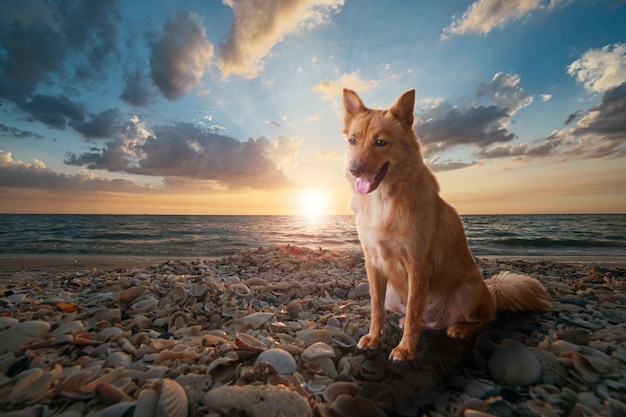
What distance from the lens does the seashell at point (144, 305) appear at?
3494 millimetres

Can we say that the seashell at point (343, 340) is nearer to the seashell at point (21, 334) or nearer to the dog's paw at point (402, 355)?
the dog's paw at point (402, 355)

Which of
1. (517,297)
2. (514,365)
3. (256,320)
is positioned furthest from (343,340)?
(517,297)

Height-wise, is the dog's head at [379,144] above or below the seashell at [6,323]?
above

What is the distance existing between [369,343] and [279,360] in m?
0.84

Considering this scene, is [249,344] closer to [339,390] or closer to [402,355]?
[339,390]

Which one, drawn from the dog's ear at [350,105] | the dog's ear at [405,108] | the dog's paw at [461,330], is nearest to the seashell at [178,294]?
the dog's ear at [350,105]

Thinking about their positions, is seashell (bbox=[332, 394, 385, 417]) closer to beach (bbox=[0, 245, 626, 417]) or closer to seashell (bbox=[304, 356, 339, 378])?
beach (bbox=[0, 245, 626, 417])

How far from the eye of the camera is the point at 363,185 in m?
2.41

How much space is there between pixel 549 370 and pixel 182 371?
112 inches

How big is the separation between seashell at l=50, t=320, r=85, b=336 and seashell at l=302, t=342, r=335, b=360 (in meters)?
2.31

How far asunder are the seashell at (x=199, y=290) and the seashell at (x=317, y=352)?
6.98 ft

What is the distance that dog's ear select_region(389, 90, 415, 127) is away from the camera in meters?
2.51

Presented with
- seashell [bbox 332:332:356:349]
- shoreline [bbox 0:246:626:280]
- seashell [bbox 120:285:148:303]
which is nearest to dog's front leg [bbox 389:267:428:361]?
seashell [bbox 332:332:356:349]

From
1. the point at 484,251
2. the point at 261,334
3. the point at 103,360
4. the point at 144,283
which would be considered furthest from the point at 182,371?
the point at 484,251
